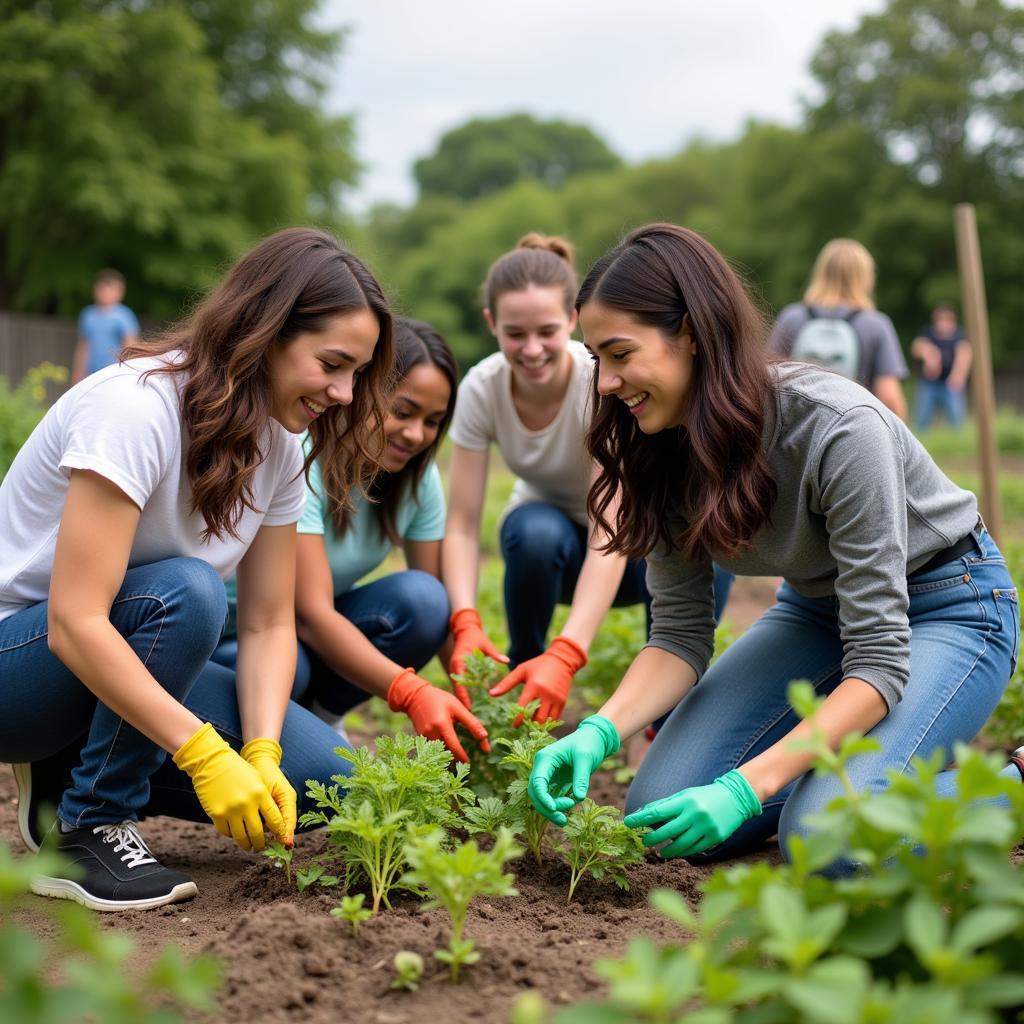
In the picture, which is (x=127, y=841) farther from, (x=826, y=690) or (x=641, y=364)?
(x=826, y=690)

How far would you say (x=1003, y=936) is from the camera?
135 centimetres

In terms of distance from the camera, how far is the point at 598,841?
212 centimetres

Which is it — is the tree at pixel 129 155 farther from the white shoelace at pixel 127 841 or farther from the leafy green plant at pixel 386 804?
the leafy green plant at pixel 386 804

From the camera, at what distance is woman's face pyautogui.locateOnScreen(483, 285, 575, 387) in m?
3.13

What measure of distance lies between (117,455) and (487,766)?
1.20 metres

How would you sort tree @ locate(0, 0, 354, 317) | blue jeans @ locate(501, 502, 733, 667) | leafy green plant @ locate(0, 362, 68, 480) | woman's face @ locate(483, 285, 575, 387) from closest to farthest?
woman's face @ locate(483, 285, 575, 387)
blue jeans @ locate(501, 502, 733, 667)
leafy green plant @ locate(0, 362, 68, 480)
tree @ locate(0, 0, 354, 317)

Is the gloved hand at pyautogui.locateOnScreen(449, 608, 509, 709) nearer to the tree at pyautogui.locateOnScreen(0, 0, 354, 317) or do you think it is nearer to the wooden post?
the wooden post

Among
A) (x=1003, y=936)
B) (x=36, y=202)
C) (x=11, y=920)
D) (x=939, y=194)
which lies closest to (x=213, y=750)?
(x=11, y=920)

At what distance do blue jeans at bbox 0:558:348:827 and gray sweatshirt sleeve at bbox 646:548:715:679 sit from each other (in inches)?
39.2

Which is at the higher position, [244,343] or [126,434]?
[244,343]

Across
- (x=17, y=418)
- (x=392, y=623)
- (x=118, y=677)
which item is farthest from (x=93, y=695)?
(x=17, y=418)

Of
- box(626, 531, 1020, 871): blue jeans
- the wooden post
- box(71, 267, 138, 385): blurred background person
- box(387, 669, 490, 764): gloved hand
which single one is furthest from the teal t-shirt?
box(71, 267, 138, 385): blurred background person

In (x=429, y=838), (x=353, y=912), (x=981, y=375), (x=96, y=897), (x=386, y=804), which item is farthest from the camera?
(x=981, y=375)

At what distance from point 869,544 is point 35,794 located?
186 centimetres
